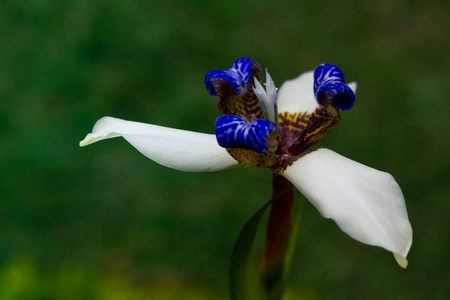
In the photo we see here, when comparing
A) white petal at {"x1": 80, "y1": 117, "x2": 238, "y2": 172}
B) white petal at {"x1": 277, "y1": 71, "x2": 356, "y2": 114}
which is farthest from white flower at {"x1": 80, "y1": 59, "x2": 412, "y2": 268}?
white petal at {"x1": 277, "y1": 71, "x2": 356, "y2": 114}

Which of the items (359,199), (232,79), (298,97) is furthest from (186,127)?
(359,199)

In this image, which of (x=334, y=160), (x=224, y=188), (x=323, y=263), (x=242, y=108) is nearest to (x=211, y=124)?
(x=224, y=188)

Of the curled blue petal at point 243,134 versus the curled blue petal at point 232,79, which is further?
the curled blue petal at point 232,79

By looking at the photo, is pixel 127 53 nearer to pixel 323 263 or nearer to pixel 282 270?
pixel 323 263

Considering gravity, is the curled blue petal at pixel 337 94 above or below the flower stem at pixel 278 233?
above

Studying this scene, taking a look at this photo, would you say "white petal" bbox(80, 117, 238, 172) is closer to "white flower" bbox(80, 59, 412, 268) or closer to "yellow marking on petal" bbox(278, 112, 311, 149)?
"white flower" bbox(80, 59, 412, 268)

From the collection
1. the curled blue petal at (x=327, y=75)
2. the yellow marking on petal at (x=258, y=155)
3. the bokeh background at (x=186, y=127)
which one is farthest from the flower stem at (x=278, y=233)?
the bokeh background at (x=186, y=127)

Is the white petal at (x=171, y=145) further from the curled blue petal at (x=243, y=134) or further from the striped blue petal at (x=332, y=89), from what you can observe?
the striped blue petal at (x=332, y=89)
